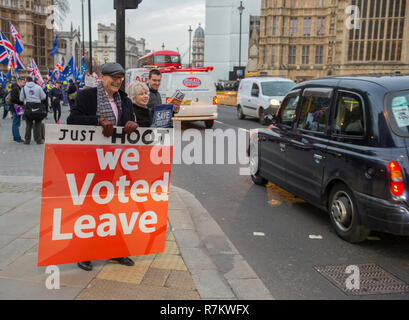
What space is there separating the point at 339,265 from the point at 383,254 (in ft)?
2.04

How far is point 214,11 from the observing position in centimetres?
7338

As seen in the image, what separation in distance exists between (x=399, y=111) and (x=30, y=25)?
70.9m

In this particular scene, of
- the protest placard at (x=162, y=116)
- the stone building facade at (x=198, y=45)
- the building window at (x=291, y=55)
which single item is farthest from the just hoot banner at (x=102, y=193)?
the stone building facade at (x=198, y=45)

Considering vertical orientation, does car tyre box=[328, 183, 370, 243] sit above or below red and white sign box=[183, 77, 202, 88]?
below

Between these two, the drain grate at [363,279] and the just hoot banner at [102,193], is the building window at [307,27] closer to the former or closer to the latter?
the drain grate at [363,279]

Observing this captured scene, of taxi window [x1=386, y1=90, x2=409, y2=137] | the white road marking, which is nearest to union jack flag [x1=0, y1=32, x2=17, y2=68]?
the white road marking

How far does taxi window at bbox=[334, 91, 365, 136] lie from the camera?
473 cm

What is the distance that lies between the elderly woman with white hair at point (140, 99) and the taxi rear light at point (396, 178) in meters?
2.61

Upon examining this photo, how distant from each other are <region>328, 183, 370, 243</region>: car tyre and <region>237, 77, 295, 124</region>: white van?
40.2ft

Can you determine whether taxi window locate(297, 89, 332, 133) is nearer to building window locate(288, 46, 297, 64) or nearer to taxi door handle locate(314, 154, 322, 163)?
taxi door handle locate(314, 154, 322, 163)

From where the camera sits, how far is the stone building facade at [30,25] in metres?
63.8

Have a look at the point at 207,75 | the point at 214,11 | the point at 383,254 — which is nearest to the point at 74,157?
the point at 383,254

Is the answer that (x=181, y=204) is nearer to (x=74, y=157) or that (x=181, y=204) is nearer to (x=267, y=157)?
(x=267, y=157)

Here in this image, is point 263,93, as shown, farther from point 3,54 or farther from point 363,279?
point 363,279
